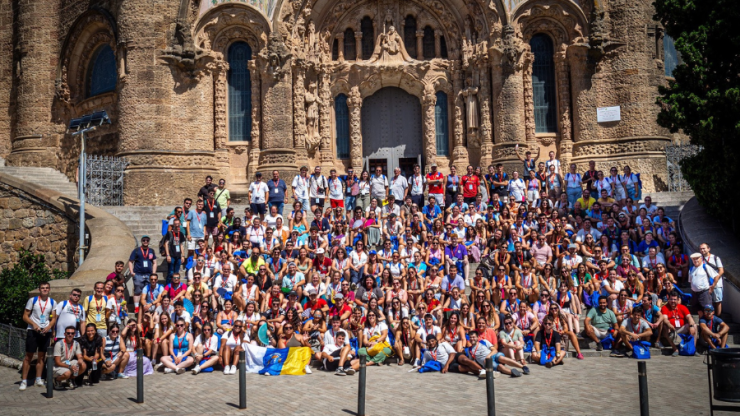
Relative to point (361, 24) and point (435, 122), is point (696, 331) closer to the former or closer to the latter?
point (435, 122)

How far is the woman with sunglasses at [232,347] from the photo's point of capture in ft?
35.7

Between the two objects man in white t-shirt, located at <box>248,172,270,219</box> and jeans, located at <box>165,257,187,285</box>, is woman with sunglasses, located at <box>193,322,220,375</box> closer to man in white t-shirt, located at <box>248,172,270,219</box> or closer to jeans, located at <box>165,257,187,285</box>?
jeans, located at <box>165,257,187,285</box>

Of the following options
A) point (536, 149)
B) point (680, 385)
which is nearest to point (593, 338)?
point (680, 385)

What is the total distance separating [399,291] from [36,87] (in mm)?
17551

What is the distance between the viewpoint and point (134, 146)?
20.3 meters

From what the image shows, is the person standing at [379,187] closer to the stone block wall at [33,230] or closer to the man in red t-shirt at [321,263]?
the man in red t-shirt at [321,263]

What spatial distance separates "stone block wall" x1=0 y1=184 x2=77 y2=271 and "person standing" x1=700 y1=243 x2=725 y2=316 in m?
14.0

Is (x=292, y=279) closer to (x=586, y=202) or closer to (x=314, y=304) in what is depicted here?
(x=314, y=304)

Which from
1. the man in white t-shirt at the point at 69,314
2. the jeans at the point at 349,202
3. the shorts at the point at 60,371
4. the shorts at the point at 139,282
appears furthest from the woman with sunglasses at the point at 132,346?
the jeans at the point at 349,202

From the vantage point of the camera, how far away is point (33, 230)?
1739cm

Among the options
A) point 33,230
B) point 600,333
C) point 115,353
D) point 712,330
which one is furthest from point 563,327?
point 33,230

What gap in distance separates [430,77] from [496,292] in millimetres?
11407

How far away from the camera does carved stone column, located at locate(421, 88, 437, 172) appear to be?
859 inches

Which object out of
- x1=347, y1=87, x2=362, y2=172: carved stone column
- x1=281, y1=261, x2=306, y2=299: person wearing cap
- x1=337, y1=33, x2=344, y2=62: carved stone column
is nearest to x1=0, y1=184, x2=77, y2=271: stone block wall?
x1=281, y1=261, x2=306, y2=299: person wearing cap
